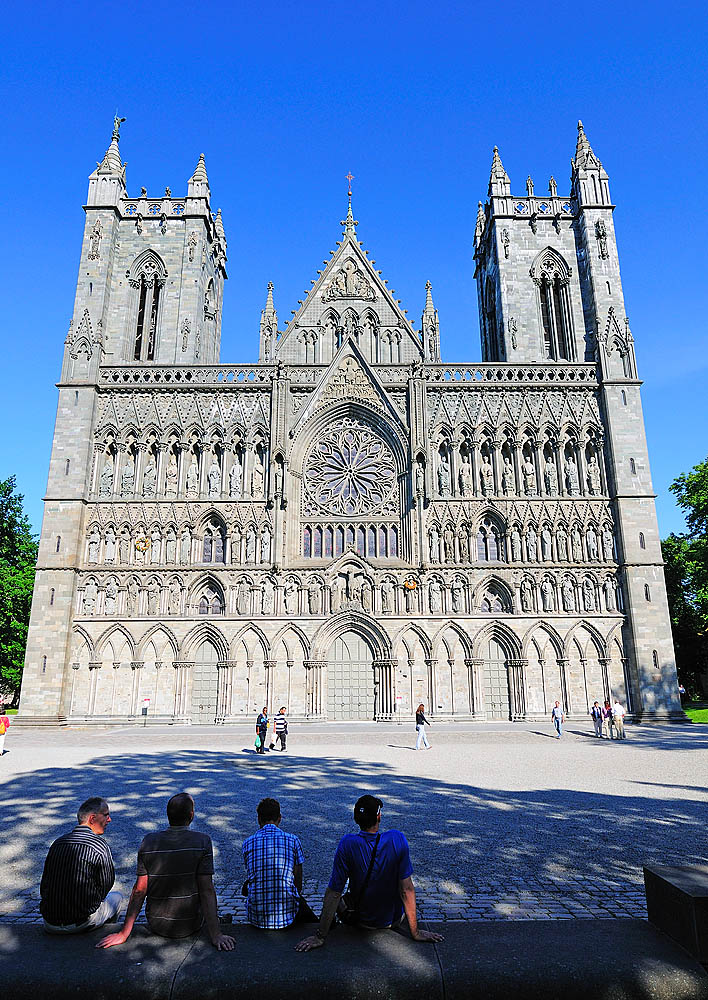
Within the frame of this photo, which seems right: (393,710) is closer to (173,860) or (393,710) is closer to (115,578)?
(115,578)

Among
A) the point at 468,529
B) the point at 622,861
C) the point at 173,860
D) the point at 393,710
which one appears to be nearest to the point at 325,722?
the point at 393,710

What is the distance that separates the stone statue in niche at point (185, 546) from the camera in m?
32.9

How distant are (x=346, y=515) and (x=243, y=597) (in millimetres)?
6835

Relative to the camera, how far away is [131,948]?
432 centimetres

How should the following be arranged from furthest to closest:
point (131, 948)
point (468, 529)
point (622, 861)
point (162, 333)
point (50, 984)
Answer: point (162, 333), point (468, 529), point (622, 861), point (131, 948), point (50, 984)

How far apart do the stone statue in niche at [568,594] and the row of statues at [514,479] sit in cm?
469

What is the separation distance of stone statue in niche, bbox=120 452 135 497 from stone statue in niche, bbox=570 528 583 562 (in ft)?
76.1

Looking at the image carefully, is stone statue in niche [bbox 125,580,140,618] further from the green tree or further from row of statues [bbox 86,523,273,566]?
the green tree

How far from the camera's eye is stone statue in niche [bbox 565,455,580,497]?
113 feet

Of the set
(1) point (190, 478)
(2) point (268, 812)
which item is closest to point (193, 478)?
(1) point (190, 478)

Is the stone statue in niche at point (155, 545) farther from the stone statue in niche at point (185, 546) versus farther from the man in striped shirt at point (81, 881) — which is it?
the man in striped shirt at point (81, 881)

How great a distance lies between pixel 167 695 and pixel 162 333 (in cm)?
2124

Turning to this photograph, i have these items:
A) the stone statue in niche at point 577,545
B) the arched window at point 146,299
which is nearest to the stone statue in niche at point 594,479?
the stone statue in niche at point 577,545

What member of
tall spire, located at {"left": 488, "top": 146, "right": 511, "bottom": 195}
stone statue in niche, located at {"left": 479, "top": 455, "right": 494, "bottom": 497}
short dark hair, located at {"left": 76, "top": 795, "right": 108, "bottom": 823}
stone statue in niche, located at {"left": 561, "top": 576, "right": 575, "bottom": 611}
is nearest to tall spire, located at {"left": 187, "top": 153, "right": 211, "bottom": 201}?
tall spire, located at {"left": 488, "top": 146, "right": 511, "bottom": 195}
